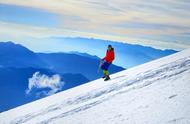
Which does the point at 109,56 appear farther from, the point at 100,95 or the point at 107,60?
the point at 100,95

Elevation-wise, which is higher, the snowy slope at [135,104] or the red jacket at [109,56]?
the red jacket at [109,56]

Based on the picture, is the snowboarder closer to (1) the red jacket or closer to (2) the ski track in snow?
(1) the red jacket

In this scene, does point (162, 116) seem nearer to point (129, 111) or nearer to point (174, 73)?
point (129, 111)

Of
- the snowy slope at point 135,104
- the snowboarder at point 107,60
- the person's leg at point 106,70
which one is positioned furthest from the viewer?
the person's leg at point 106,70

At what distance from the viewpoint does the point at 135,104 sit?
14.5 meters

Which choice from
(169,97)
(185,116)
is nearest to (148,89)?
(169,97)

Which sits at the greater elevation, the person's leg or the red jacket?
the red jacket

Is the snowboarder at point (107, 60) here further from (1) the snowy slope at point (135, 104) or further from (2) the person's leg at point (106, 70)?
(1) the snowy slope at point (135, 104)

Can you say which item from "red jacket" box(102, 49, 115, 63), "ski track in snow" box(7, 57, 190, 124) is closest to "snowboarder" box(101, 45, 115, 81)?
"red jacket" box(102, 49, 115, 63)

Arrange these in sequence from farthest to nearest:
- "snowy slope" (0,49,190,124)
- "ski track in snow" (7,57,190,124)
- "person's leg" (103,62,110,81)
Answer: "person's leg" (103,62,110,81) → "ski track in snow" (7,57,190,124) → "snowy slope" (0,49,190,124)

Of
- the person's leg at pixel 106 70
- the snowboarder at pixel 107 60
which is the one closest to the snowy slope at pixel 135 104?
the snowboarder at pixel 107 60

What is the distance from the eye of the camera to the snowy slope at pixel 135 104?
1242 cm

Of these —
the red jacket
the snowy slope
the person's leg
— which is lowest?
the snowy slope

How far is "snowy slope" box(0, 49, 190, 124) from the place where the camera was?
12419 mm
